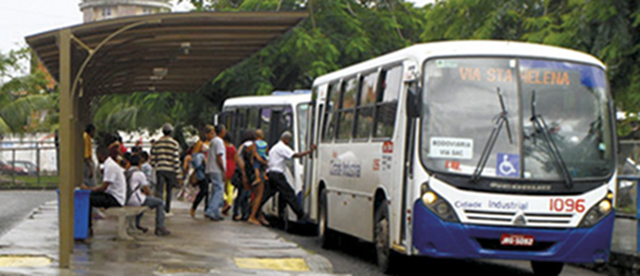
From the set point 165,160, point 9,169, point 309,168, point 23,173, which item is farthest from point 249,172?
point 23,173

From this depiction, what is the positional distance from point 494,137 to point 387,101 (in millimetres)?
1977

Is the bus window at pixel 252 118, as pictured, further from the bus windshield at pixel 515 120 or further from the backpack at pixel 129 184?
the bus windshield at pixel 515 120

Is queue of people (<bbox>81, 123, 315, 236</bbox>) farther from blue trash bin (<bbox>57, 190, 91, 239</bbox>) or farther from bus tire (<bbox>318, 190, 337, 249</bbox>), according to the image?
blue trash bin (<bbox>57, 190, 91, 239</bbox>)

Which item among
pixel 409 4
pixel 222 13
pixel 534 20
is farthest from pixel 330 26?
pixel 222 13

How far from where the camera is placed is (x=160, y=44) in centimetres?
1582

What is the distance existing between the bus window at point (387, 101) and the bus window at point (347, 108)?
133cm

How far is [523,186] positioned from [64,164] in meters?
4.74

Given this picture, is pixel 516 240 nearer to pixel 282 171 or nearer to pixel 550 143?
pixel 550 143

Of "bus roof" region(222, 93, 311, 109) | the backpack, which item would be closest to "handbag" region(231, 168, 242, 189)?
"bus roof" region(222, 93, 311, 109)

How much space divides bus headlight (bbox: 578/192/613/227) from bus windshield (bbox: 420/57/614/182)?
0.93 feet

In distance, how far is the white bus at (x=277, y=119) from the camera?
20.9m

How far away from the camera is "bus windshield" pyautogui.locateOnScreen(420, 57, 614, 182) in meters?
12.1

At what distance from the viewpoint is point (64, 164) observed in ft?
39.7

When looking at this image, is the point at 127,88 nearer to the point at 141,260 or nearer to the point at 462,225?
the point at 141,260
